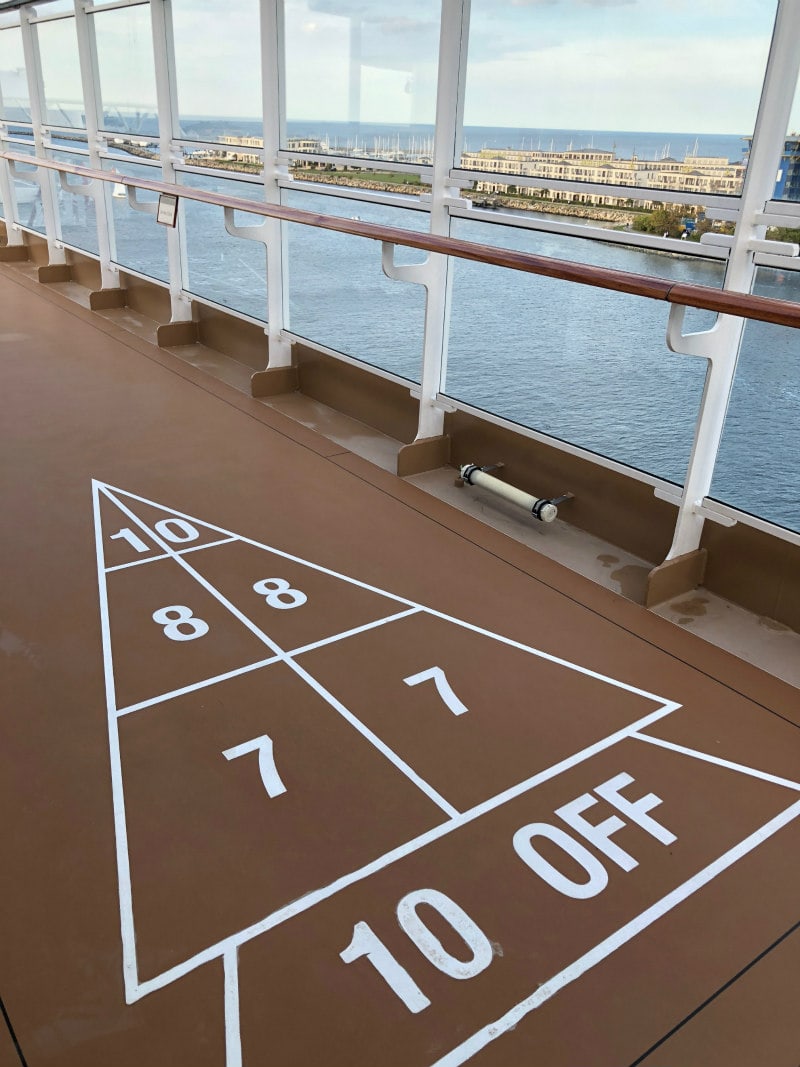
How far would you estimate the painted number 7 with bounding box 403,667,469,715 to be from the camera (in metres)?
2.97

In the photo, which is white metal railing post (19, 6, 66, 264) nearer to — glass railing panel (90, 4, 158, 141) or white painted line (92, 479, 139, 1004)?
glass railing panel (90, 4, 158, 141)

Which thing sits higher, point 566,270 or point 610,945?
point 566,270

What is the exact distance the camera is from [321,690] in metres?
3.03

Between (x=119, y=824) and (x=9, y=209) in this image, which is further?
(x=9, y=209)

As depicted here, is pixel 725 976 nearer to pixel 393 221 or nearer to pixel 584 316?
pixel 584 316

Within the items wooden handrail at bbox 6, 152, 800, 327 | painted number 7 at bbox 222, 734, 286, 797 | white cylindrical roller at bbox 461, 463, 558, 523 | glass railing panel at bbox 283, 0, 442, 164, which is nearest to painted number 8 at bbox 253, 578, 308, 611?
painted number 7 at bbox 222, 734, 286, 797

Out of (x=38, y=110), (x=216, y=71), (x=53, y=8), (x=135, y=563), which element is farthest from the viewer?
(x=38, y=110)

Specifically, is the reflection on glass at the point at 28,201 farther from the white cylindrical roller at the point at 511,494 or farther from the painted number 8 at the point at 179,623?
the painted number 8 at the point at 179,623

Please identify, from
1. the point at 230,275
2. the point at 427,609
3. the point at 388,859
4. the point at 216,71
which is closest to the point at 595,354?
the point at 427,609

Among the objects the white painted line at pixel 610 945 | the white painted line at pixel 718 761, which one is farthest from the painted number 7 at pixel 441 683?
the white painted line at pixel 610 945

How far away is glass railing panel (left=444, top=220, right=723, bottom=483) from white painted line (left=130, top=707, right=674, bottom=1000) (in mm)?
1519

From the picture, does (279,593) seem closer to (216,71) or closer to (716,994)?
(716,994)

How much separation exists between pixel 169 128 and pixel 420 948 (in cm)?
648

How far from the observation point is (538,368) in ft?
16.0
